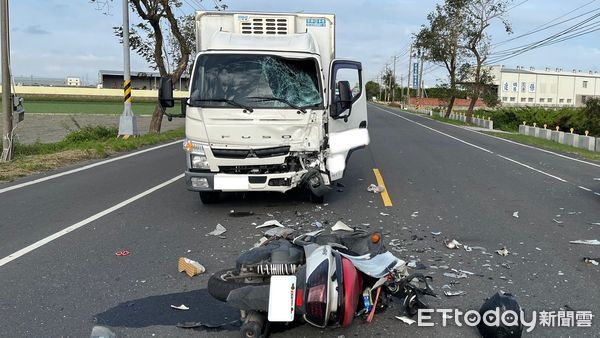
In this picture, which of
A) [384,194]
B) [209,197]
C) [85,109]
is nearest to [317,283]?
[209,197]

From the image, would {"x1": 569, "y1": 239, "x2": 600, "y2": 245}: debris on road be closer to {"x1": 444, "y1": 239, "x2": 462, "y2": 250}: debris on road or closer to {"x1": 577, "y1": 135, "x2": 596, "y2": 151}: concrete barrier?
{"x1": 444, "y1": 239, "x2": 462, "y2": 250}: debris on road

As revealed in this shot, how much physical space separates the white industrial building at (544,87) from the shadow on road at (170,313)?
101 m

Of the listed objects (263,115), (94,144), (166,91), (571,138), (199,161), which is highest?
(166,91)

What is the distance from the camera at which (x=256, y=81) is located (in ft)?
26.6

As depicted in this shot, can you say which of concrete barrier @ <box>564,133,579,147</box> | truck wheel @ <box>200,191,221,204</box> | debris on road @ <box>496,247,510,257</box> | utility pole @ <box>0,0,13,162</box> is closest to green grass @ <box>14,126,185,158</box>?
utility pole @ <box>0,0,13,162</box>

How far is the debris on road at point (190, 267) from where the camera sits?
5.45 metres

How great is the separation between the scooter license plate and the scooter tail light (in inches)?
4.3

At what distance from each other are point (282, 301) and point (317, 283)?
268mm

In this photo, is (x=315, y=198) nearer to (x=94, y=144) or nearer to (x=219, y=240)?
(x=219, y=240)

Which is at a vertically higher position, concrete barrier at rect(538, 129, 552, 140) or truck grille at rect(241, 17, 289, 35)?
truck grille at rect(241, 17, 289, 35)

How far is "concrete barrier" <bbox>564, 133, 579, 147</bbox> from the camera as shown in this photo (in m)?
26.4

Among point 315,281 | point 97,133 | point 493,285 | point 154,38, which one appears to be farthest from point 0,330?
point 154,38

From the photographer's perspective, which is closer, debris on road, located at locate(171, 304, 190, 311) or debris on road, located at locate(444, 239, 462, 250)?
debris on road, located at locate(171, 304, 190, 311)

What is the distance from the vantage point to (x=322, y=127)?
802cm
